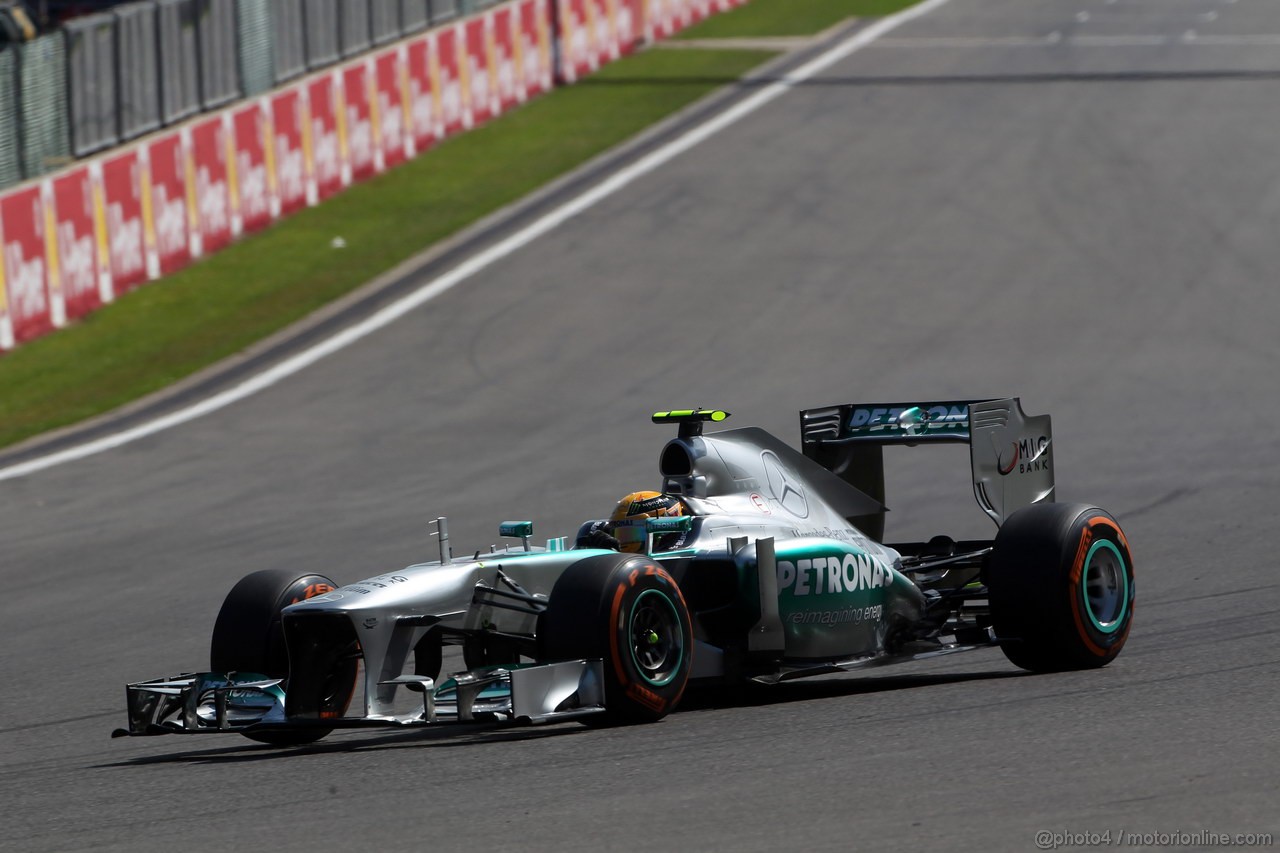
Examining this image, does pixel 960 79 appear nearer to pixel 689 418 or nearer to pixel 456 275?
pixel 456 275

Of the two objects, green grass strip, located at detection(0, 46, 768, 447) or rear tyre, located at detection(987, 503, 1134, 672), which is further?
green grass strip, located at detection(0, 46, 768, 447)

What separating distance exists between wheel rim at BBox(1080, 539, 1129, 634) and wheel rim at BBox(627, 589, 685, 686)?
6.91ft

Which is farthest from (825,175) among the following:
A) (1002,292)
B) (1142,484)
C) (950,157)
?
(1142,484)

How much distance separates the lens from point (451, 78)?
31.7m

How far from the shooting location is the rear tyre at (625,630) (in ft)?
26.5

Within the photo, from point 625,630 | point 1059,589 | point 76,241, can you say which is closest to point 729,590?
point 625,630

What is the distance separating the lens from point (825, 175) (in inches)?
1135

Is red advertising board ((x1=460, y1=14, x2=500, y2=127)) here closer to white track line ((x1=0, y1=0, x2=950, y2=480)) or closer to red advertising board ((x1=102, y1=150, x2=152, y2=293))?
white track line ((x1=0, y1=0, x2=950, y2=480))

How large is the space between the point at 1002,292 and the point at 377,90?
1077cm

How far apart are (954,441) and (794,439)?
778cm

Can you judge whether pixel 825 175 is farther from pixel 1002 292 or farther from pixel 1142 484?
pixel 1142 484

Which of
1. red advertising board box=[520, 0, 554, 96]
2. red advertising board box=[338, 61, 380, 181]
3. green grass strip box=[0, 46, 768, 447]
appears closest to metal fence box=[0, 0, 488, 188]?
red advertising board box=[338, 61, 380, 181]

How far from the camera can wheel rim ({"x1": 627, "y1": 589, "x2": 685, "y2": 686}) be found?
8.25 metres

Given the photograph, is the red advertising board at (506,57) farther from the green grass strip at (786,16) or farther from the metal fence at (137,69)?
the green grass strip at (786,16)
